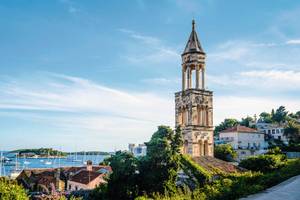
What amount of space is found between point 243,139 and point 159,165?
51609 mm

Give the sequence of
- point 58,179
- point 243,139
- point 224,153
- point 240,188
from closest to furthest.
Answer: point 240,188 < point 58,179 < point 224,153 < point 243,139

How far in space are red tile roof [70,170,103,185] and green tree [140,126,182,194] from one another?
22.4 meters

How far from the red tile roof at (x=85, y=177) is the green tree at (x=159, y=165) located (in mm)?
22403

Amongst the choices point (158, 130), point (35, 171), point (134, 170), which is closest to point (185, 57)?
point (158, 130)

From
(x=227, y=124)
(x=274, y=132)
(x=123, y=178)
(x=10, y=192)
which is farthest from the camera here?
(x=227, y=124)

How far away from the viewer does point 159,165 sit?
848 inches

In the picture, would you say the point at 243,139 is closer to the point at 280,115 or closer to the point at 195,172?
the point at 280,115

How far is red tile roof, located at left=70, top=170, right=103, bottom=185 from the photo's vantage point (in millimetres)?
42819

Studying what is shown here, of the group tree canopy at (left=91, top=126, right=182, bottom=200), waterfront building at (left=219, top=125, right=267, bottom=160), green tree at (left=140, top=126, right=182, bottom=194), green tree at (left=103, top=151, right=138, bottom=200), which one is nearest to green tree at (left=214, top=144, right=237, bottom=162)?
waterfront building at (left=219, top=125, right=267, bottom=160)

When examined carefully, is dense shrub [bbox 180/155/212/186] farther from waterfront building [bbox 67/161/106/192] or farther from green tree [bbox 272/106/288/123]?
green tree [bbox 272/106/288/123]

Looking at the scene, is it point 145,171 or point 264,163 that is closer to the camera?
point 145,171

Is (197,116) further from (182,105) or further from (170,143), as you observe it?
(170,143)

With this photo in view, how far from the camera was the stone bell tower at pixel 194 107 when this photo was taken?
29.1 meters

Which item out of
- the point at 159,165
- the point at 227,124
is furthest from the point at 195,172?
the point at 227,124
